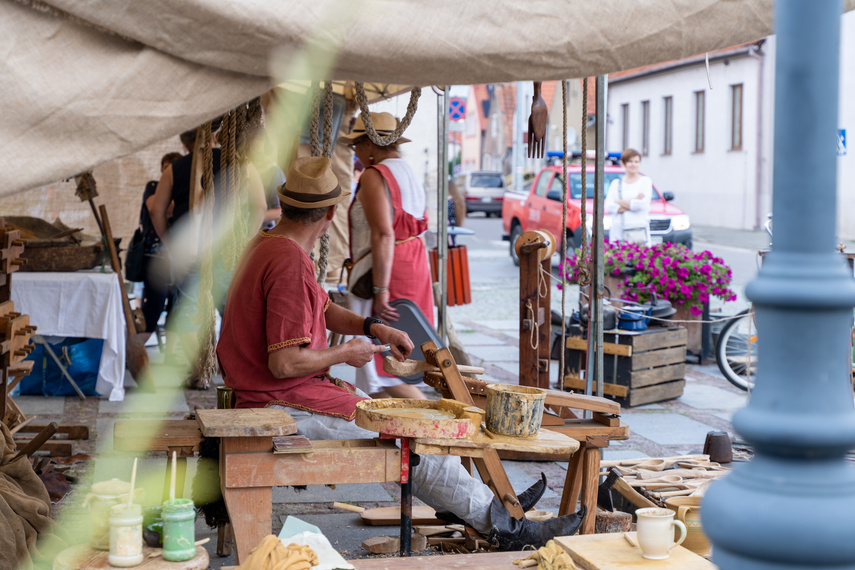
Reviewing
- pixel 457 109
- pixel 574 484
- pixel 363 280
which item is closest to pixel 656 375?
pixel 363 280

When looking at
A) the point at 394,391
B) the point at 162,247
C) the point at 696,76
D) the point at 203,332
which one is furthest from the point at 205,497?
the point at 696,76

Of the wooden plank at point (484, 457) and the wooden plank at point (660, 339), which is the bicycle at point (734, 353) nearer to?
the wooden plank at point (660, 339)

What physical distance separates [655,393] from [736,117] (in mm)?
20674

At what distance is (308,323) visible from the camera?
3.21 metres

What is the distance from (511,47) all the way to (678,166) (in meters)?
27.4

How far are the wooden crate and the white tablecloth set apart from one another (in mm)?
2912

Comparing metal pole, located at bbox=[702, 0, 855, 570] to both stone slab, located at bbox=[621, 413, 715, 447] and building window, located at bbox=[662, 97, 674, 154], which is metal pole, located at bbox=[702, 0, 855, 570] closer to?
stone slab, located at bbox=[621, 413, 715, 447]

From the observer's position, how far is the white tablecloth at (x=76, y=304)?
584cm

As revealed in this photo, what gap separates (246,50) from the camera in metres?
1.96

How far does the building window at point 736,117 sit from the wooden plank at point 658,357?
789 inches

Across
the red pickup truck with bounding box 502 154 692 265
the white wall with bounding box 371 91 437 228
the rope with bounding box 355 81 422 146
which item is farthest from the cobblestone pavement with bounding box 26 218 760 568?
the red pickup truck with bounding box 502 154 692 265

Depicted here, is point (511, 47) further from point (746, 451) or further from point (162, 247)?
point (162, 247)

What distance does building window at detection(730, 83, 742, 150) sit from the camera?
24.9 m

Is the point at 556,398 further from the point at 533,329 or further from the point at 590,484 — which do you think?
the point at 533,329
